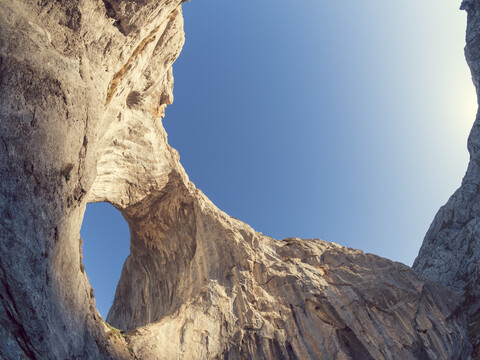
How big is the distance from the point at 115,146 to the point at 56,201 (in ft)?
32.0

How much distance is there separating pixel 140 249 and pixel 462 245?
88.5 feet

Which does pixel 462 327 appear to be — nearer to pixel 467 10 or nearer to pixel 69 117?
pixel 69 117

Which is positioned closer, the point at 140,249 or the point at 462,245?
the point at 140,249

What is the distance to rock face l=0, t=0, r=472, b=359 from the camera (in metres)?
8.55

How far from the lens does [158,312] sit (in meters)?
21.1

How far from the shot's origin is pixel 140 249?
77.8 feet

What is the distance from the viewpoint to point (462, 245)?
2883 centimetres

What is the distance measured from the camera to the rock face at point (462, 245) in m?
24.1

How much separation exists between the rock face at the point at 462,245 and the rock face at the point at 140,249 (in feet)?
8.93

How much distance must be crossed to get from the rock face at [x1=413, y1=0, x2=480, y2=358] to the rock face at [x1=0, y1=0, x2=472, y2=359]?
107 inches

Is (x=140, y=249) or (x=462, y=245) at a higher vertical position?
(x=140, y=249)

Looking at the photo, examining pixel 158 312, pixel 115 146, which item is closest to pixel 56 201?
pixel 115 146

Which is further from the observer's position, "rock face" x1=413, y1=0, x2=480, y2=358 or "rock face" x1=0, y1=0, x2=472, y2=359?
"rock face" x1=413, y1=0, x2=480, y2=358

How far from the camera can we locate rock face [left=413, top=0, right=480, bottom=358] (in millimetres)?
24109
